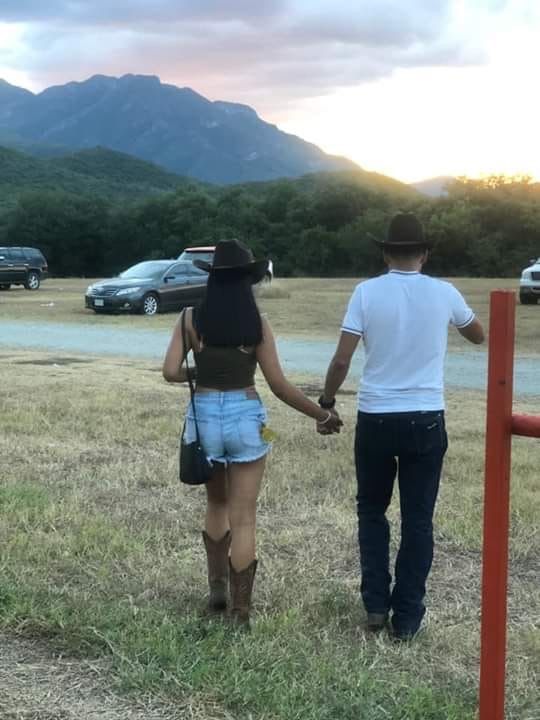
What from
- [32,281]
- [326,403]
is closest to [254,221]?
[32,281]

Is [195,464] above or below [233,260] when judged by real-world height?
below

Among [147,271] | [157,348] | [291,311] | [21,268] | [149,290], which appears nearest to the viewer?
[157,348]

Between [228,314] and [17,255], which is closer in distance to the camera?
[228,314]

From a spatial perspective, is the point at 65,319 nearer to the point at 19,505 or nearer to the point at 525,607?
the point at 19,505

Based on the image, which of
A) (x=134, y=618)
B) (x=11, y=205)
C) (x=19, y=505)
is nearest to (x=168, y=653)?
(x=134, y=618)

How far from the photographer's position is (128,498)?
6094 mm

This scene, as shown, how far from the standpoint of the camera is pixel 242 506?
4059 mm

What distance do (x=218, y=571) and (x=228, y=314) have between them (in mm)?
1136

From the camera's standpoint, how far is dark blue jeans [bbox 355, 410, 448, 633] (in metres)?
4.00

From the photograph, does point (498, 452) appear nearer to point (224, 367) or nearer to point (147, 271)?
point (224, 367)

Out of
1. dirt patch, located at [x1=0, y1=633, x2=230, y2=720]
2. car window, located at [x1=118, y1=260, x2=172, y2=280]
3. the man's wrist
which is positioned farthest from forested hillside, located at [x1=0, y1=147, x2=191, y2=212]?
dirt patch, located at [x1=0, y1=633, x2=230, y2=720]

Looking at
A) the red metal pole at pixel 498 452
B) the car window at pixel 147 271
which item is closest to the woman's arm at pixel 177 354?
the red metal pole at pixel 498 452

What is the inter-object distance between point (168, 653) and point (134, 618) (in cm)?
46

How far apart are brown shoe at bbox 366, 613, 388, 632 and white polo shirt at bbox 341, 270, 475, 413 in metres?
0.89
